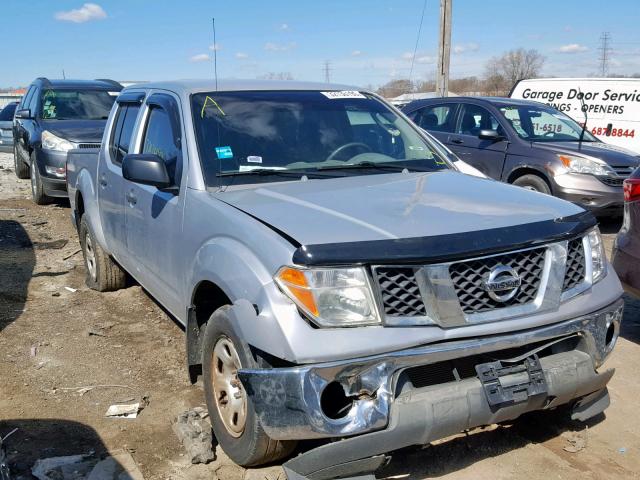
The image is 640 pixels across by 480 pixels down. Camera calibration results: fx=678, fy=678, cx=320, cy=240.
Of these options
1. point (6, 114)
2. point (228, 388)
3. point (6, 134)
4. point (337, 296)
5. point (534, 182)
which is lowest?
point (228, 388)

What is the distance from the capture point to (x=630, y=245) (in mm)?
4480

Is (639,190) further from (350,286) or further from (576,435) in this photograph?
(350,286)

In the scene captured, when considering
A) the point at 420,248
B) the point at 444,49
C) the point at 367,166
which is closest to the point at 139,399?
the point at 367,166

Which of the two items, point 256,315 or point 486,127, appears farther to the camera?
point 486,127

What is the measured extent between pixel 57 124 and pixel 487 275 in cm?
934

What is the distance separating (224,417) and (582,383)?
65.5 inches

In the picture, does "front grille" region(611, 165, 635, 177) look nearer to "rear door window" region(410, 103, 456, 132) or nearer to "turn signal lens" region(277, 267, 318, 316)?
"rear door window" region(410, 103, 456, 132)

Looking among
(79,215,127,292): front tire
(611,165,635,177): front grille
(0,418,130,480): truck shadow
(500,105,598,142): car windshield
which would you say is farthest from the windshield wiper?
(500,105,598,142): car windshield

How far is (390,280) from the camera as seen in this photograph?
8.82 ft

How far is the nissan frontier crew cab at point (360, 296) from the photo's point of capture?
2.62 meters

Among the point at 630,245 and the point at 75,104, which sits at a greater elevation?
the point at 75,104

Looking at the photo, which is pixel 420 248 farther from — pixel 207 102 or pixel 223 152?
pixel 207 102

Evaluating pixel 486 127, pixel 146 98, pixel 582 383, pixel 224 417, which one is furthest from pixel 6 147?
pixel 582 383

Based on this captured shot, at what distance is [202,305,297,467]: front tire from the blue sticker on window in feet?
3.51
